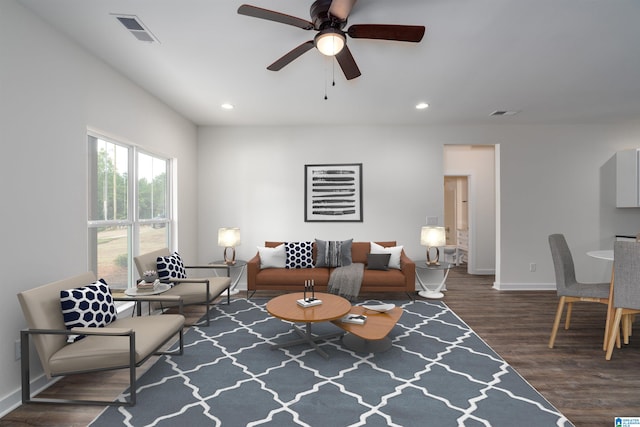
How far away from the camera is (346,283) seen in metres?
4.45

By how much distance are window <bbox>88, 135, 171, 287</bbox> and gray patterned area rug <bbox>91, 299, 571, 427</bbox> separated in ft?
4.10

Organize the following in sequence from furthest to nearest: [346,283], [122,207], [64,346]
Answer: [346,283]
[122,207]
[64,346]

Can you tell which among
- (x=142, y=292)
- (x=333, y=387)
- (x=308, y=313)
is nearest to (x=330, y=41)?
(x=308, y=313)

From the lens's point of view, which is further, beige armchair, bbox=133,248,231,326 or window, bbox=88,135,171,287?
beige armchair, bbox=133,248,231,326

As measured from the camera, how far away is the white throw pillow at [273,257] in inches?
191

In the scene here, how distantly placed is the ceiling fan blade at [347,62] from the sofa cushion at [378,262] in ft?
9.44

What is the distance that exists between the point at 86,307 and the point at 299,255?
2.93 metres

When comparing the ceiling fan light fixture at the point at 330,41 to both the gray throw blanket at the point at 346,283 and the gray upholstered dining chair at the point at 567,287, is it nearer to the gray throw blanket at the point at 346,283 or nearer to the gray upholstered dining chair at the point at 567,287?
the gray upholstered dining chair at the point at 567,287

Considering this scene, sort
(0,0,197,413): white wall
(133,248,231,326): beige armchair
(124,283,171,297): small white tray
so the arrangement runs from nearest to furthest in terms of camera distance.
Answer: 1. (0,0,197,413): white wall
2. (124,283,171,297): small white tray
3. (133,248,231,326): beige armchair

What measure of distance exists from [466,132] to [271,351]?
4.69m

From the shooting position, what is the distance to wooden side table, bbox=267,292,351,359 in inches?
113

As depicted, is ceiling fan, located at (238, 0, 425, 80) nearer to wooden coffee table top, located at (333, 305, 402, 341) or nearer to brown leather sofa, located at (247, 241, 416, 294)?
wooden coffee table top, located at (333, 305, 402, 341)

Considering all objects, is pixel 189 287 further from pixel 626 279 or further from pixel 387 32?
pixel 626 279

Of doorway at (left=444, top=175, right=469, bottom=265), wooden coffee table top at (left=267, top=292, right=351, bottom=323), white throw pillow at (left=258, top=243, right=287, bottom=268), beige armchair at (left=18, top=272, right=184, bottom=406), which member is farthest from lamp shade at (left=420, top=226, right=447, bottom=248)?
beige armchair at (left=18, top=272, right=184, bottom=406)
